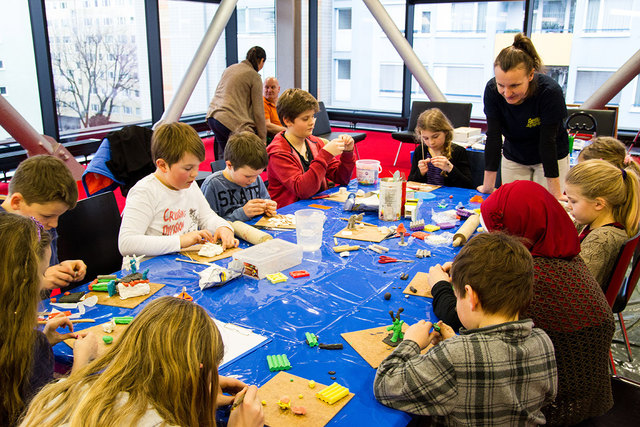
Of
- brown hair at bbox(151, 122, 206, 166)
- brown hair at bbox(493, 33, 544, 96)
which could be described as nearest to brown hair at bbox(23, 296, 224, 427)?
brown hair at bbox(151, 122, 206, 166)

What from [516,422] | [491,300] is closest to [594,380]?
[516,422]

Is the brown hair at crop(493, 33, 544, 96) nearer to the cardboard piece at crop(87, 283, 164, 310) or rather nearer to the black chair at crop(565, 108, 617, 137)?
the black chair at crop(565, 108, 617, 137)

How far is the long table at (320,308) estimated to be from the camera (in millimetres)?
1404

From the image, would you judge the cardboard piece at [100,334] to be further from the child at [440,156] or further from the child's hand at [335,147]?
the child at [440,156]

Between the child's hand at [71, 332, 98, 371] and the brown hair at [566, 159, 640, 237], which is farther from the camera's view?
the brown hair at [566, 159, 640, 237]

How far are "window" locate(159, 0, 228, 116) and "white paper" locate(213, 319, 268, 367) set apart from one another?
5.53 m

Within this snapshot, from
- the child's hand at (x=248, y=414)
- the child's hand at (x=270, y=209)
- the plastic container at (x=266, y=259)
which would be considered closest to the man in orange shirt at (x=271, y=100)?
the child's hand at (x=270, y=209)

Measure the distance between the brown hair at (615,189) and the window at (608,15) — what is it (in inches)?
211

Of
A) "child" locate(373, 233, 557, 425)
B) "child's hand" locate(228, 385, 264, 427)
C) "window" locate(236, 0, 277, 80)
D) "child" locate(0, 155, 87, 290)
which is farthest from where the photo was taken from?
"window" locate(236, 0, 277, 80)

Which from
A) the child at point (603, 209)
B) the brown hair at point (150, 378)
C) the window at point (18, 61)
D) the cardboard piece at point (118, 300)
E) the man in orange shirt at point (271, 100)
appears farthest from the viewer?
the man in orange shirt at point (271, 100)

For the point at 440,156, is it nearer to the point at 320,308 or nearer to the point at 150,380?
the point at 320,308

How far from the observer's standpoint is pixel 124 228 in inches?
91.8

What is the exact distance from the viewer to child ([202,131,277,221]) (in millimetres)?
2809

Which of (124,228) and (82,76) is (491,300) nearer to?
(124,228)
